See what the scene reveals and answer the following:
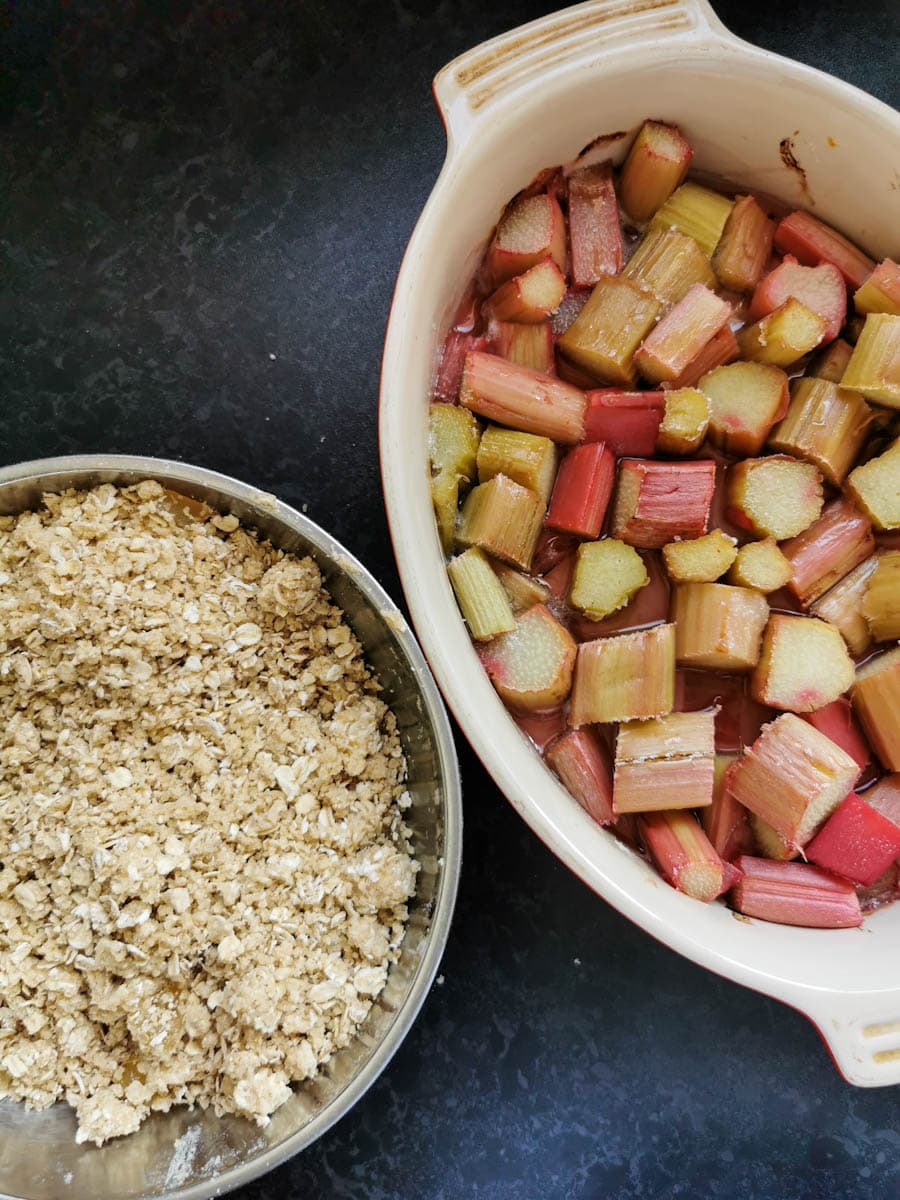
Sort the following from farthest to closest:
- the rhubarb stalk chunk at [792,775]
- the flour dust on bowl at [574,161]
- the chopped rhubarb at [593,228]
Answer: the chopped rhubarb at [593,228]
the rhubarb stalk chunk at [792,775]
the flour dust on bowl at [574,161]

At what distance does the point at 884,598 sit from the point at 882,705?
0.42 ft

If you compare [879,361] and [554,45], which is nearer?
[554,45]

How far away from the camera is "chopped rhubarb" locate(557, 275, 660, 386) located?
1.16 metres

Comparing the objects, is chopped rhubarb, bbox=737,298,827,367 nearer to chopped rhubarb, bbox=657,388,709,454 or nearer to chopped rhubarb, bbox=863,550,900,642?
chopped rhubarb, bbox=657,388,709,454

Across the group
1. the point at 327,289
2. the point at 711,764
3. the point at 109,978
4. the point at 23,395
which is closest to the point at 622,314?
the point at 327,289

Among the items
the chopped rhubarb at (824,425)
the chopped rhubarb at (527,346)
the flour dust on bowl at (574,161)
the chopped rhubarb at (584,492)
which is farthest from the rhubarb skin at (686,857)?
the chopped rhubarb at (527,346)

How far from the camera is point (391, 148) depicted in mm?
1305

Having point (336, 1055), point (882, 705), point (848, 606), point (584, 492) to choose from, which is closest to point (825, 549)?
point (848, 606)

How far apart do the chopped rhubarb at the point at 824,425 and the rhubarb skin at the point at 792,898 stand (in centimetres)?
48

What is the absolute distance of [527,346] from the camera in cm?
118

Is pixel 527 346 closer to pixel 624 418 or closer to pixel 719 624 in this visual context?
pixel 624 418

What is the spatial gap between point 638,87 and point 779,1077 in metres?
1.24

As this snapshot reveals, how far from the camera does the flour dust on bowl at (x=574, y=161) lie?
3.23 ft

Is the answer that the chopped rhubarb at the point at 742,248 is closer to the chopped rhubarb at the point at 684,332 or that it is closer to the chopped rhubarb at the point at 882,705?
the chopped rhubarb at the point at 684,332
